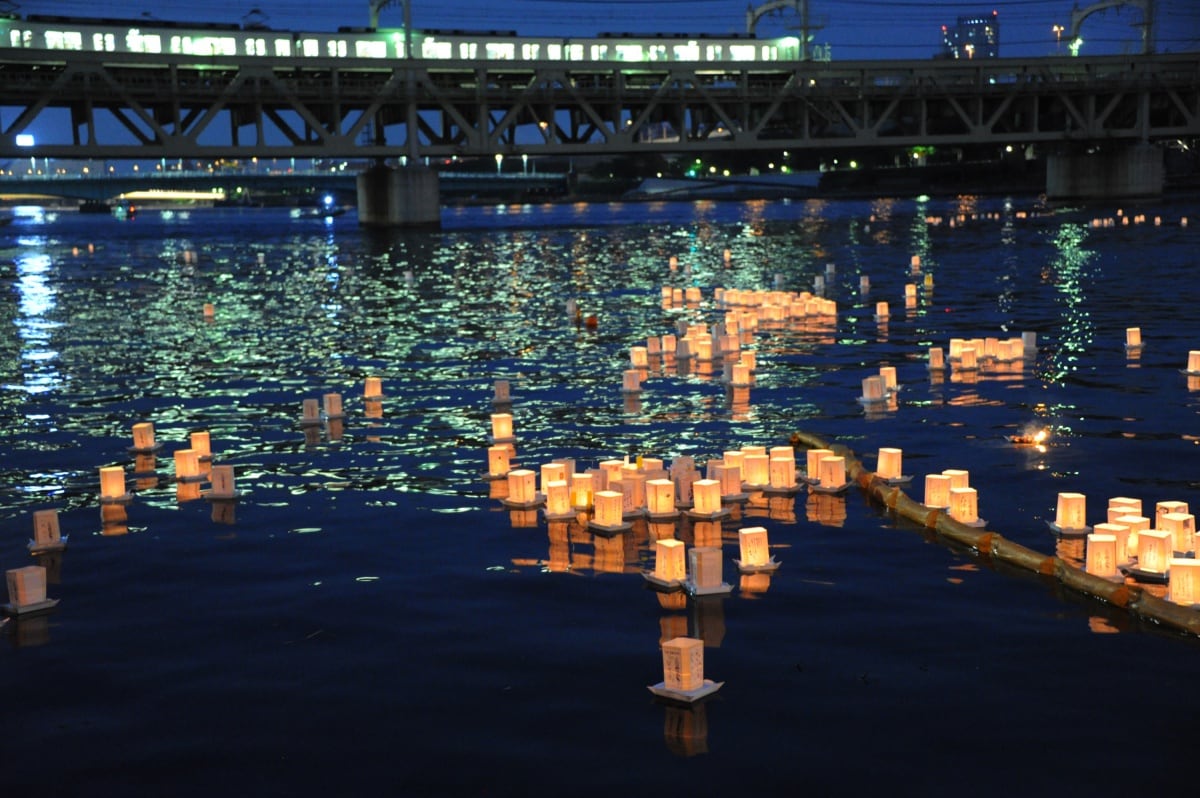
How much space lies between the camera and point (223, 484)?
16.3m

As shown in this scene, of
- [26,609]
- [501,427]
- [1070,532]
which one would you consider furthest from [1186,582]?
[501,427]

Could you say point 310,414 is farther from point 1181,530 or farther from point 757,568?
point 1181,530

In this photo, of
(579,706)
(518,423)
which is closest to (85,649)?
(579,706)

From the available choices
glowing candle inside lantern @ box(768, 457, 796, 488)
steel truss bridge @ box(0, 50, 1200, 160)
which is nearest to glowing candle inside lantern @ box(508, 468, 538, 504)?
glowing candle inside lantern @ box(768, 457, 796, 488)

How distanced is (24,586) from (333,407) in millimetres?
9877

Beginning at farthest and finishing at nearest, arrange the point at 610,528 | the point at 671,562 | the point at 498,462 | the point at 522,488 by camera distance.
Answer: the point at 498,462 < the point at 522,488 < the point at 610,528 < the point at 671,562

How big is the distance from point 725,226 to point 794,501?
94.0 meters

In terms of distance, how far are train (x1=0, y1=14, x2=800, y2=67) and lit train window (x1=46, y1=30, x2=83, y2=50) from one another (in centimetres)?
7

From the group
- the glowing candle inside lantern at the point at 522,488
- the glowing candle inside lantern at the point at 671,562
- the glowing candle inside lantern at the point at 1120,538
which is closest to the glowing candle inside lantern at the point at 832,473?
the glowing candle inside lantern at the point at 522,488

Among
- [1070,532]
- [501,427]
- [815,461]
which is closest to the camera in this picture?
[1070,532]

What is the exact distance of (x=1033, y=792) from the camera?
828 cm

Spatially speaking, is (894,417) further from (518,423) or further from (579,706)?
(579,706)

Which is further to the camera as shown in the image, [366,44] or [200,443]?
[366,44]

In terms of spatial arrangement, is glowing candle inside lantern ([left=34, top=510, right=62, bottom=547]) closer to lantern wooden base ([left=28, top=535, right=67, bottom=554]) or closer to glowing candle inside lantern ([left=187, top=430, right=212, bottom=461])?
lantern wooden base ([left=28, top=535, right=67, bottom=554])
